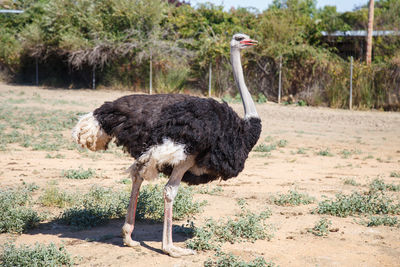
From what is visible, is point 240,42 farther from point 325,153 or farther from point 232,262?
point 325,153

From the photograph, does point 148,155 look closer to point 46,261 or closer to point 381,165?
point 46,261

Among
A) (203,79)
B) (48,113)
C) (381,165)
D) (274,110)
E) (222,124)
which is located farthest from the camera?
(203,79)

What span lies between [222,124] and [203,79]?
1668 centimetres

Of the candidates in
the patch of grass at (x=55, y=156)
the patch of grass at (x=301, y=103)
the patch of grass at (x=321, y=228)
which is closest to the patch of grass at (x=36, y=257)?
the patch of grass at (x=321, y=228)

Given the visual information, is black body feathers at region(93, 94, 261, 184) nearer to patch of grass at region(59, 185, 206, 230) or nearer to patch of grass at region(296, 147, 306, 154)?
patch of grass at region(59, 185, 206, 230)

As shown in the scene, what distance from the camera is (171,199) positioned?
13.6 feet

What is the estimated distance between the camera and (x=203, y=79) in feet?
67.8

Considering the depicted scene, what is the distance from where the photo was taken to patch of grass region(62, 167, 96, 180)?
6879 millimetres

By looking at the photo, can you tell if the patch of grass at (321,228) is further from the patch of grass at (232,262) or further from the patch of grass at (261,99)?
the patch of grass at (261,99)

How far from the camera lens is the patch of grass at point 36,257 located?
3750 millimetres

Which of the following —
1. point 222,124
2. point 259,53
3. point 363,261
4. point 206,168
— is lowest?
point 363,261

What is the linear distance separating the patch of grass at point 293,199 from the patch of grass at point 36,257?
9.22ft

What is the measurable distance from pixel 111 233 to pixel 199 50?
55.4ft

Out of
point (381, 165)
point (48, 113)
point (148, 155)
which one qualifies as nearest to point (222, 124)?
point (148, 155)
